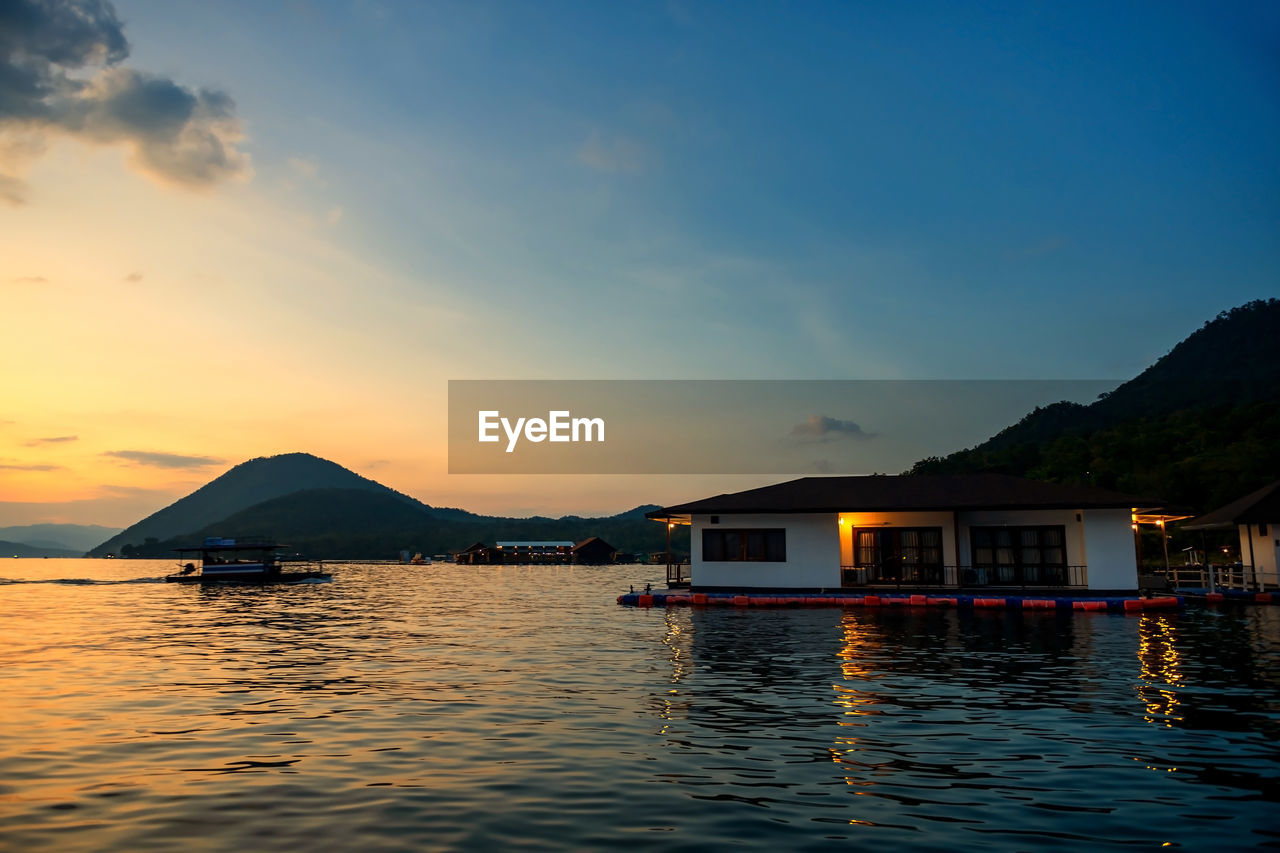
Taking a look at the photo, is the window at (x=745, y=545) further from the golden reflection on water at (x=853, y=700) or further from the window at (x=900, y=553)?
the golden reflection on water at (x=853, y=700)

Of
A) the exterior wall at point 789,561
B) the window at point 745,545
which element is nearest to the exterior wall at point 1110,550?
the exterior wall at point 789,561

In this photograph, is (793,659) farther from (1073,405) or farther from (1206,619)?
(1073,405)

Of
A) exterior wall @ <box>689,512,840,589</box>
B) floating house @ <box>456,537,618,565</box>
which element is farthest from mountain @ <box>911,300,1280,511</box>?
floating house @ <box>456,537,618,565</box>

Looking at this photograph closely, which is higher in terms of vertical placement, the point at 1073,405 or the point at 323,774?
the point at 1073,405

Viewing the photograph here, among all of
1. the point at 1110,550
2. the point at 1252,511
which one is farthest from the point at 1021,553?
the point at 1252,511

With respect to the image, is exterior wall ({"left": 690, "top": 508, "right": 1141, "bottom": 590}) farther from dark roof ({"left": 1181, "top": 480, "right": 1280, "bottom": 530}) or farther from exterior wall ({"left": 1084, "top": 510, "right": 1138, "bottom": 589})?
dark roof ({"left": 1181, "top": 480, "right": 1280, "bottom": 530})

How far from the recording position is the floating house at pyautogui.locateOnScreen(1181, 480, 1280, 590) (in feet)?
132

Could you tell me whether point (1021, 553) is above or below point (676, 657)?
above

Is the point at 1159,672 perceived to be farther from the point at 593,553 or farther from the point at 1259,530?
→ the point at 593,553

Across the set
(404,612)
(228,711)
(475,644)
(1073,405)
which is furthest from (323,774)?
(1073,405)

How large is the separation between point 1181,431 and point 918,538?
54.0 metres

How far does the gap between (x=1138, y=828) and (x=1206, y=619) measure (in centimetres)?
2855

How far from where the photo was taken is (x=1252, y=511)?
40688 millimetres

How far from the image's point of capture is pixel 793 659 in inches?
816
